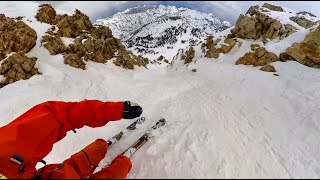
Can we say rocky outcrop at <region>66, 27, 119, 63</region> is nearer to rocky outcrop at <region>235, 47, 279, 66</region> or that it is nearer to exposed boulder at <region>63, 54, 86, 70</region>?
exposed boulder at <region>63, 54, 86, 70</region>

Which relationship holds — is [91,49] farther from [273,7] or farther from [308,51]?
[273,7]

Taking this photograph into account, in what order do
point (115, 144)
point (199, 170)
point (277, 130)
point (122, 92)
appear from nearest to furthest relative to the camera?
point (199, 170) → point (115, 144) → point (277, 130) → point (122, 92)

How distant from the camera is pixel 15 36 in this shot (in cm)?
2150

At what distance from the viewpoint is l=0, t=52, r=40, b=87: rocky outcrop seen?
17.0 meters

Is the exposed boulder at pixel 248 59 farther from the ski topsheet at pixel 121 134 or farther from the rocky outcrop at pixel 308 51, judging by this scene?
the ski topsheet at pixel 121 134

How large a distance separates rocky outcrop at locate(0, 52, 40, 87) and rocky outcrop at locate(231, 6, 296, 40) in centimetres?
1595

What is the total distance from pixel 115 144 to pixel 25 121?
2.41 meters

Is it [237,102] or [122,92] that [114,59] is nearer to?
[122,92]

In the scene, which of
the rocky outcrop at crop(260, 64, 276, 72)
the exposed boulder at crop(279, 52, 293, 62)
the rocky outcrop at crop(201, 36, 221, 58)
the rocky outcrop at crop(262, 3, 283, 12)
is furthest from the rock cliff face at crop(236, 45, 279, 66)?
the rocky outcrop at crop(262, 3, 283, 12)

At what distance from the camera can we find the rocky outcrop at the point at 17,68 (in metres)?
17.0

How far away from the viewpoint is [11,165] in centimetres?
499

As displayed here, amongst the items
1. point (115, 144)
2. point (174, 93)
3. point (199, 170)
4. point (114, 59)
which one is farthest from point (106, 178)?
point (114, 59)

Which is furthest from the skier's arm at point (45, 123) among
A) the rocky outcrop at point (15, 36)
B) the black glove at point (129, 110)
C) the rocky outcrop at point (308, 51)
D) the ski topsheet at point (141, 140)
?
the rocky outcrop at point (15, 36)

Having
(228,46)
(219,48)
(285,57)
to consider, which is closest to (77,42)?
(219,48)
